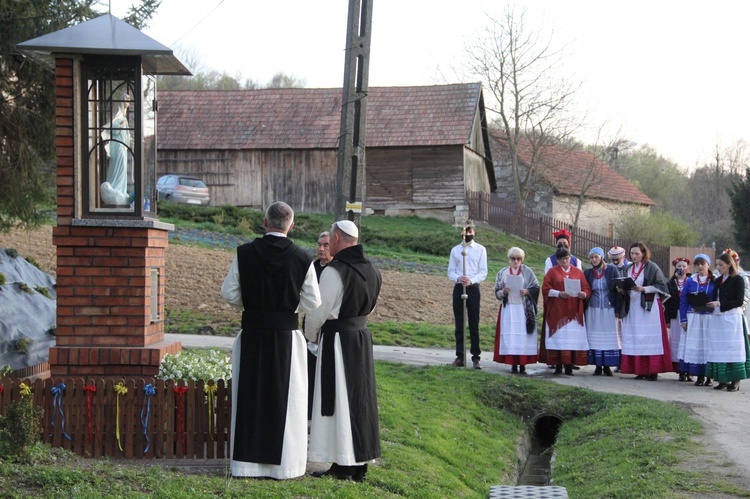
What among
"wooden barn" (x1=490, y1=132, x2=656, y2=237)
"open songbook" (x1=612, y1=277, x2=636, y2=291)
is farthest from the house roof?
"open songbook" (x1=612, y1=277, x2=636, y2=291)

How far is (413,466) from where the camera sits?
8.43m

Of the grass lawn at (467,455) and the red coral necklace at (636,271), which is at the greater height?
the red coral necklace at (636,271)

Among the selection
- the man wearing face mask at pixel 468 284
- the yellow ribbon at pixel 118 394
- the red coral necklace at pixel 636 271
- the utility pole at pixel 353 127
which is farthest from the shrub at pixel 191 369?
the red coral necklace at pixel 636 271

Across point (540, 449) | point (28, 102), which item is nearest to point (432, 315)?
point (540, 449)

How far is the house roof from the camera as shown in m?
46.6

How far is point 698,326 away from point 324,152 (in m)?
27.0

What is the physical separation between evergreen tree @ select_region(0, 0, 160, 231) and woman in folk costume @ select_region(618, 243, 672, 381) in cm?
861

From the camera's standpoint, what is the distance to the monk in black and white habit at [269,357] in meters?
7.17

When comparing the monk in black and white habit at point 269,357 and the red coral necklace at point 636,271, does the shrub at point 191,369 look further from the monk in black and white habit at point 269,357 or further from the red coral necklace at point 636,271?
the red coral necklace at point 636,271

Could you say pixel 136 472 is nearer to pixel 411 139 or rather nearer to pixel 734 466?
pixel 734 466

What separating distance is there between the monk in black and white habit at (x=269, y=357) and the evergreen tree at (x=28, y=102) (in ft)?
25.0

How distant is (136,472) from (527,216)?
34063mm

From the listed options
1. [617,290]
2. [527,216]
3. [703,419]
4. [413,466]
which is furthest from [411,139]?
[413,466]

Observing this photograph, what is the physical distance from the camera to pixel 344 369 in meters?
7.59
